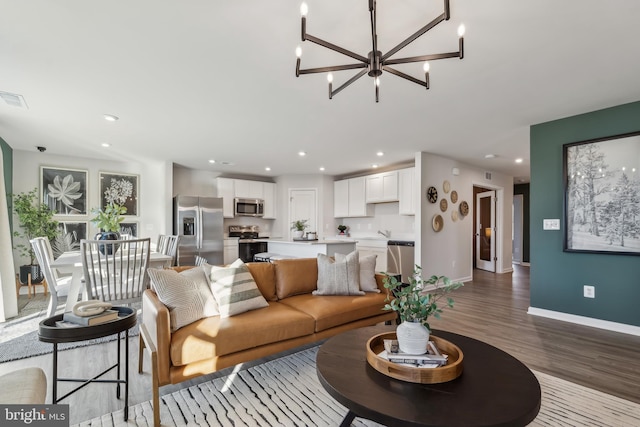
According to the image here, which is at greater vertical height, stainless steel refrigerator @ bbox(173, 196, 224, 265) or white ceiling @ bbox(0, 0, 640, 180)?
white ceiling @ bbox(0, 0, 640, 180)

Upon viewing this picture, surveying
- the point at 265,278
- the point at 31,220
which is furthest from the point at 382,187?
the point at 31,220

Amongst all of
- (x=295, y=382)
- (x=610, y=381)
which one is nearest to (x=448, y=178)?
(x=610, y=381)

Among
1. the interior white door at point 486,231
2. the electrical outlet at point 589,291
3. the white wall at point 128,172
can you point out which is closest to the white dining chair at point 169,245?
the white wall at point 128,172

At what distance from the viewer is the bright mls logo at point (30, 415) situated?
111 centimetres

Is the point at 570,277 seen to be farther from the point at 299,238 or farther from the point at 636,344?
the point at 299,238

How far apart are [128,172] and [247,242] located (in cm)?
285

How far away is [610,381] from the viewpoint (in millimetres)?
2232

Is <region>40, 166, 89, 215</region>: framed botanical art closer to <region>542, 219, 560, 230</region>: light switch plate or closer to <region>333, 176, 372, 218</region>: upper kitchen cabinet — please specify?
<region>333, 176, 372, 218</region>: upper kitchen cabinet

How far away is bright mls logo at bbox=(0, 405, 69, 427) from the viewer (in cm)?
111

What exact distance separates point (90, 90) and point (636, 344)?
5.84m

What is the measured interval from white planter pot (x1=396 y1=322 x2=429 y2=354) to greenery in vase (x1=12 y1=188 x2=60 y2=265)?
19.5 feet

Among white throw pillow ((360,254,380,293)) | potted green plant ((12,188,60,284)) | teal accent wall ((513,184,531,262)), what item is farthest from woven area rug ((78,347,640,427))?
teal accent wall ((513,184,531,262))

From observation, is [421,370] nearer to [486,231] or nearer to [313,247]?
[313,247]

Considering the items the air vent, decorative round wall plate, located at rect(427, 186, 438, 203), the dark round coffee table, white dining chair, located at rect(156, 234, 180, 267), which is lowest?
the dark round coffee table
